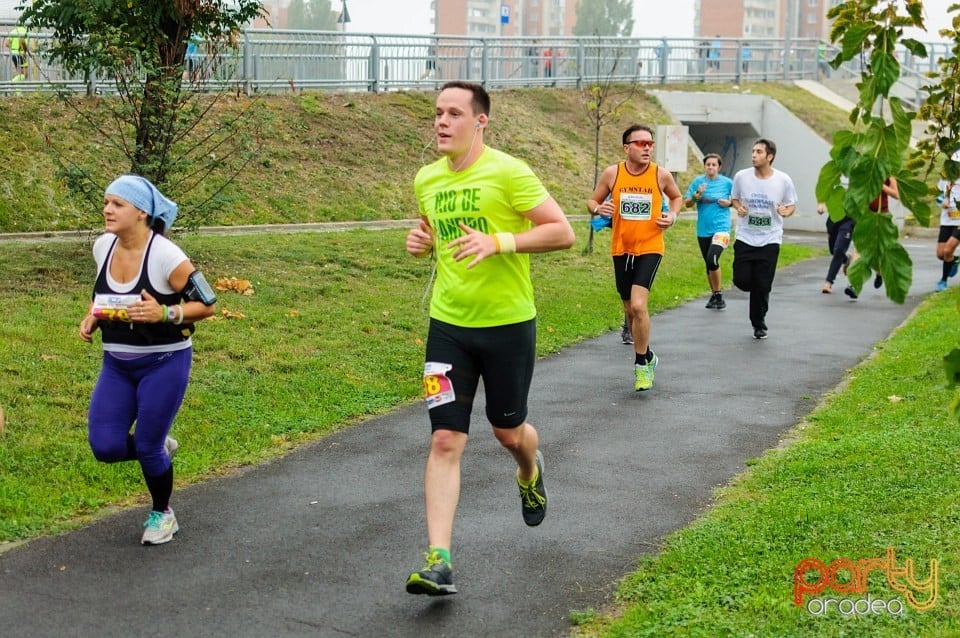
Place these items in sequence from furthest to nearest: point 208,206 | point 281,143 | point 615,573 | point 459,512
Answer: point 281,143 < point 208,206 < point 459,512 < point 615,573

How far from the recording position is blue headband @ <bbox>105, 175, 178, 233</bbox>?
564 cm

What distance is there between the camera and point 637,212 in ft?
34.5

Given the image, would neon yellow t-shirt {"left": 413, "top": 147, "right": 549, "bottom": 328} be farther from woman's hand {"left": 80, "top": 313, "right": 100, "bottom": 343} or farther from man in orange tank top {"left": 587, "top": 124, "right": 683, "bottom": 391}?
man in orange tank top {"left": 587, "top": 124, "right": 683, "bottom": 391}

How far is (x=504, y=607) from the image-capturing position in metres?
5.04

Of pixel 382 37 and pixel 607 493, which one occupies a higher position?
pixel 382 37

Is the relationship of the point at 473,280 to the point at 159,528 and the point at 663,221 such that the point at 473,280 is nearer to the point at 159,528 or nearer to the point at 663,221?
the point at 159,528

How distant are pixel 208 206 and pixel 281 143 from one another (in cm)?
911

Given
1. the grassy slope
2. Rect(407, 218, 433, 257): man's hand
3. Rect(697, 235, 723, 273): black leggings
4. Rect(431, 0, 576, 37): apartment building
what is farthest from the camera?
Rect(431, 0, 576, 37): apartment building

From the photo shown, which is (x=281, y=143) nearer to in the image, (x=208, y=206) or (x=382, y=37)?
(x=382, y=37)

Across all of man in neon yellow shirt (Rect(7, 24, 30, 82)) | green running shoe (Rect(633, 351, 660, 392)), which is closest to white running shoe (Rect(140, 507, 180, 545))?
green running shoe (Rect(633, 351, 660, 392))

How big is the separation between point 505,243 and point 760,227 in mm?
8300

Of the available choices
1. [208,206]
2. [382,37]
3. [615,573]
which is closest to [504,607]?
[615,573]

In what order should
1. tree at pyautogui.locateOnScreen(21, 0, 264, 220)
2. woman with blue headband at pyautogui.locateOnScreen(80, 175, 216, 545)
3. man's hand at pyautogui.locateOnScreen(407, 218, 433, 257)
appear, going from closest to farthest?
man's hand at pyautogui.locateOnScreen(407, 218, 433, 257)
woman with blue headband at pyautogui.locateOnScreen(80, 175, 216, 545)
tree at pyautogui.locateOnScreen(21, 0, 264, 220)

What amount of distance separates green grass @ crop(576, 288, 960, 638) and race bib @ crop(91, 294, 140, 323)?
8.22ft
